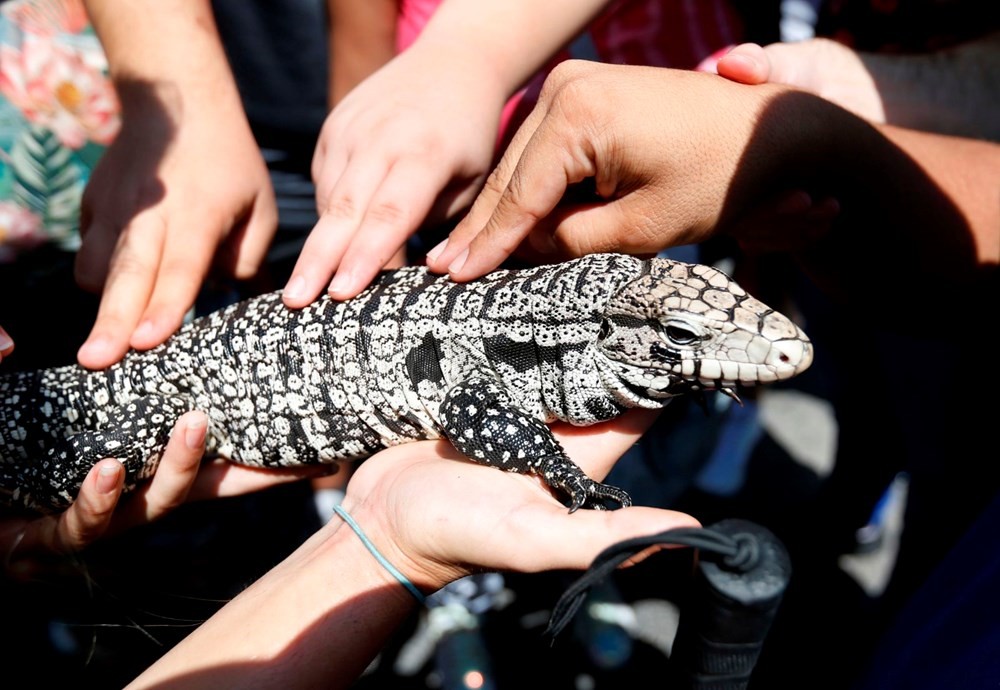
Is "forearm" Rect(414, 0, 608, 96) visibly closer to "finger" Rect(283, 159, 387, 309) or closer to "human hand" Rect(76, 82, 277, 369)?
"finger" Rect(283, 159, 387, 309)

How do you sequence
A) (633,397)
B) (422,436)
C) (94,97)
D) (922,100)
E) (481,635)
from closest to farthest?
(633,397)
(422,436)
(922,100)
(94,97)
(481,635)

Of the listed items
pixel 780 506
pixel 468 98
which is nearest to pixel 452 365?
pixel 468 98

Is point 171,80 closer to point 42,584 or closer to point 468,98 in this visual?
point 468,98

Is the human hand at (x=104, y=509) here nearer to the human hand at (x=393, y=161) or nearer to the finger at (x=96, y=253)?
the human hand at (x=393, y=161)

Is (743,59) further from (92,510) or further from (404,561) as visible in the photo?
(92,510)

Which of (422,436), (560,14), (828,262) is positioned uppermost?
(560,14)

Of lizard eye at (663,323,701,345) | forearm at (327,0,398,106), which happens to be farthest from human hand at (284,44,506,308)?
lizard eye at (663,323,701,345)

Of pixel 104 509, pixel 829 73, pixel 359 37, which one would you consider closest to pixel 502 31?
pixel 359 37
